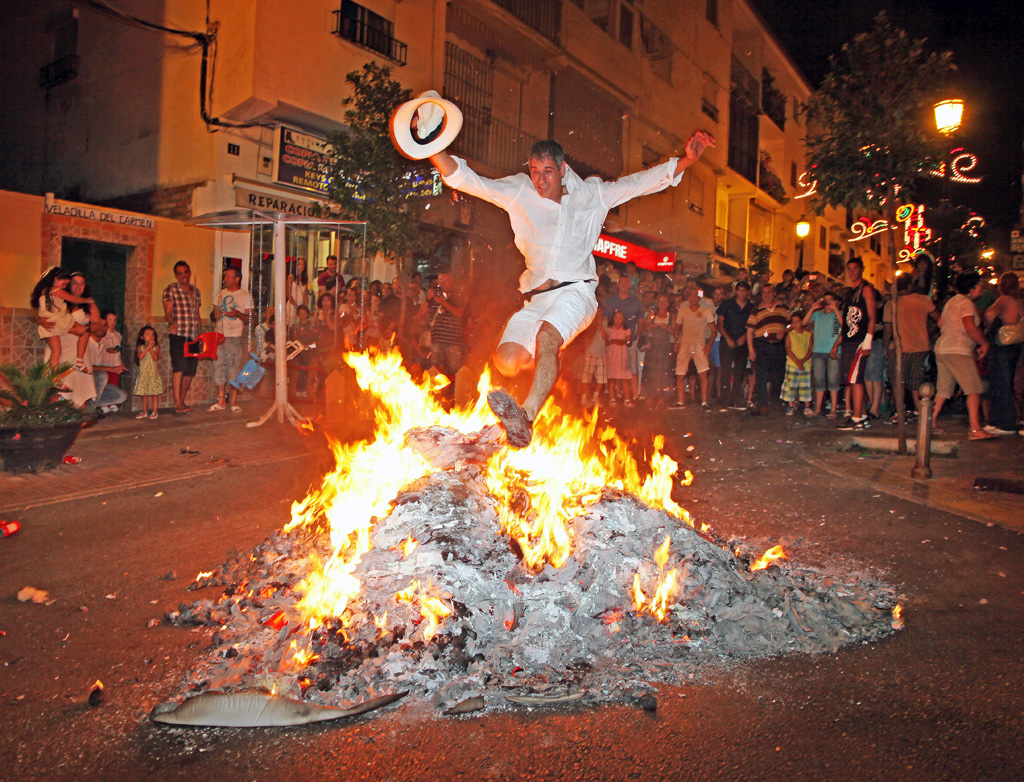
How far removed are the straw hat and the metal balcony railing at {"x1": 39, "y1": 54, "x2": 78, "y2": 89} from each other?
16125mm

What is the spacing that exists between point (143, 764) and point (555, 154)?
4.13m

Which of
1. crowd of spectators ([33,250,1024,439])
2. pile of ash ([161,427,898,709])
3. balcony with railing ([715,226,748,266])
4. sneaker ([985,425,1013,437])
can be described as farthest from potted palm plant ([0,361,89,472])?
balcony with railing ([715,226,748,266])

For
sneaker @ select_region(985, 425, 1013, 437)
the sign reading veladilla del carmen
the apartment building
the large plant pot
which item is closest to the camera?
the large plant pot

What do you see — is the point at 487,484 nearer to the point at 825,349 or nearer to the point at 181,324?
the point at 825,349

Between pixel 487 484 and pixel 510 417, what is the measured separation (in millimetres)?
433

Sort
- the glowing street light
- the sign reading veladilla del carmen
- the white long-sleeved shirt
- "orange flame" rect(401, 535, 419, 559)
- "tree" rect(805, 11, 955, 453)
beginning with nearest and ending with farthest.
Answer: "orange flame" rect(401, 535, 419, 559) < the white long-sleeved shirt < "tree" rect(805, 11, 955, 453) < the glowing street light < the sign reading veladilla del carmen

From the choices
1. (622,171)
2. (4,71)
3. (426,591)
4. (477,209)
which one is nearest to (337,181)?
(477,209)

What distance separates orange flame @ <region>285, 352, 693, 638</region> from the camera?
3636mm

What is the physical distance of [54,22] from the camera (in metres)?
17.1

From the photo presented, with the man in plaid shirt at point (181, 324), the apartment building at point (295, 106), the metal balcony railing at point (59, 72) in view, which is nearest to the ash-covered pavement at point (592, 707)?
the man in plaid shirt at point (181, 324)

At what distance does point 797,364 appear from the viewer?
11.1m

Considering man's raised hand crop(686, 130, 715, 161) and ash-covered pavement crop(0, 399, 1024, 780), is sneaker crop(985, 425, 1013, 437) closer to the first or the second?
ash-covered pavement crop(0, 399, 1024, 780)

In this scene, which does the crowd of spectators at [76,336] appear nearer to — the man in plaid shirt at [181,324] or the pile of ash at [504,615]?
the man in plaid shirt at [181,324]


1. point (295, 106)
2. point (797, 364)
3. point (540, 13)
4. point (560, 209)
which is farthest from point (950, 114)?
point (540, 13)
